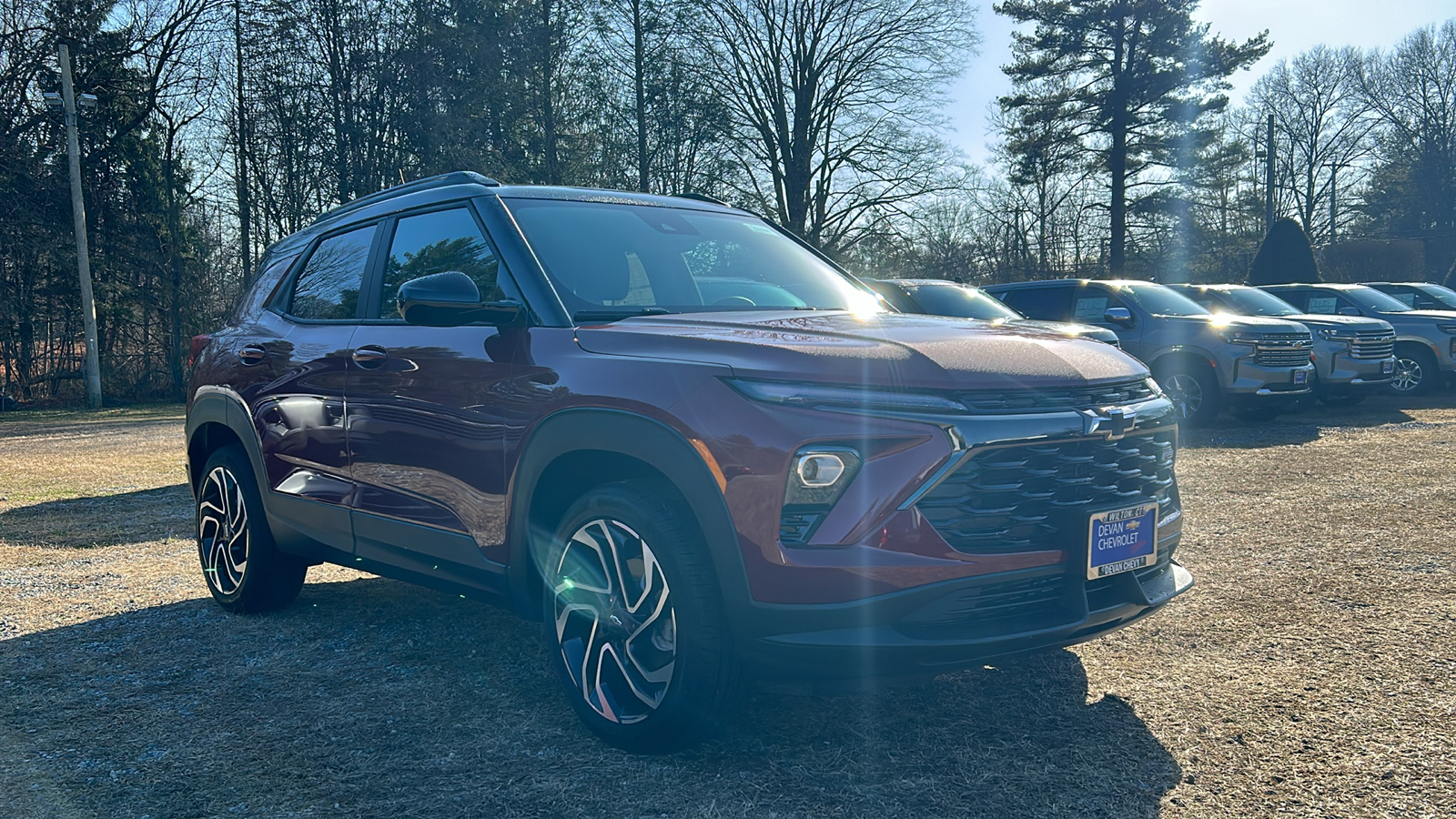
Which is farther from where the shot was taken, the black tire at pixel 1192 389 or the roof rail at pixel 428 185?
the black tire at pixel 1192 389

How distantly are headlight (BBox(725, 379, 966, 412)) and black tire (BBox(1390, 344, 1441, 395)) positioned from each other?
15.5 meters

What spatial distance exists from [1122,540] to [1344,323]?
12.4 metres

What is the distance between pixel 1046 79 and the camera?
3331 centimetres

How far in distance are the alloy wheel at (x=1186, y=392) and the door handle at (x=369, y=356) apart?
10.5 m

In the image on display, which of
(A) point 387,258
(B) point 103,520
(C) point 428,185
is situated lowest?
(B) point 103,520

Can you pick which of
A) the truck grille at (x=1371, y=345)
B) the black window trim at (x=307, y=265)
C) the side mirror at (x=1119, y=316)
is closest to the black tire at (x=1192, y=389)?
the side mirror at (x=1119, y=316)

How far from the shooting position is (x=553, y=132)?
27.9 m

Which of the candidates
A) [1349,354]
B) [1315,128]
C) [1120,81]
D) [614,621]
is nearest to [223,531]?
[614,621]

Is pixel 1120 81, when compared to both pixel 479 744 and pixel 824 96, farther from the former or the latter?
pixel 479 744

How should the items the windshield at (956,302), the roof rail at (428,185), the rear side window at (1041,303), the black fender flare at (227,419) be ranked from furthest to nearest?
the rear side window at (1041,303), the windshield at (956,302), the black fender flare at (227,419), the roof rail at (428,185)

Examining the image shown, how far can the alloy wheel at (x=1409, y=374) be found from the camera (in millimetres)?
15406

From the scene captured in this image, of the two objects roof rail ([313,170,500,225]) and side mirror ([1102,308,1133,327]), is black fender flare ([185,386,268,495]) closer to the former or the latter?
roof rail ([313,170,500,225])

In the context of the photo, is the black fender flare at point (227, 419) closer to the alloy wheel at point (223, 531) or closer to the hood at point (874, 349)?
the alloy wheel at point (223, 531)

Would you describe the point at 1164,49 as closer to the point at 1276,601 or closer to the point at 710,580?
the point at 1276,601
